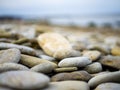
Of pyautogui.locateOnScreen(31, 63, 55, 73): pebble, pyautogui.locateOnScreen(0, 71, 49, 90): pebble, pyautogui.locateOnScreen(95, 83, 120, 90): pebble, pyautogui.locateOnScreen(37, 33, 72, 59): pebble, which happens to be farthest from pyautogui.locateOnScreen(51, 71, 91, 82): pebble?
pyautogui.locateOnScreen(37, 33, 72, 59): pebble

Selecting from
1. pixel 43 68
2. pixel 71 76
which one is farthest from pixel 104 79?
pixel 43 68

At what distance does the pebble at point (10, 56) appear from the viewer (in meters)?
2.56

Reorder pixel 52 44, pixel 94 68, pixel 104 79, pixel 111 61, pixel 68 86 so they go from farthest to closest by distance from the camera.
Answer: pixel 52 44 → pixel 111 61 → pixel 94 68 → pixel 104 79 → pixel 68 86

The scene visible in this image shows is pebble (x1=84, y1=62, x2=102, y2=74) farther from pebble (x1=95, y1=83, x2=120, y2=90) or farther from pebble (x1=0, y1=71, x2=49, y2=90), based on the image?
pebble (x1=0, y1=71, x2=49, y2=90)

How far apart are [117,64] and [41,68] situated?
0.94 meters

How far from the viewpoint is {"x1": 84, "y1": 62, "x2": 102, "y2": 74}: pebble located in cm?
281

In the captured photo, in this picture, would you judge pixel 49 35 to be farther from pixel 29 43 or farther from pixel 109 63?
pixel 109 63

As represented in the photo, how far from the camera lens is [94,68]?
2.84m

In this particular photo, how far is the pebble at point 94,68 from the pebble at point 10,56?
707 mm

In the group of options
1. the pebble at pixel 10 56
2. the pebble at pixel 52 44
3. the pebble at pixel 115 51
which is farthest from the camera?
the pebble at pixel 115 51

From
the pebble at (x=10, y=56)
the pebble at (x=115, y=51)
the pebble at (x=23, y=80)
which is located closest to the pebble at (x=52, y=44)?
the pebble at (x=10, y=56)

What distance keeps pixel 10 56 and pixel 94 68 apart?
86 cm

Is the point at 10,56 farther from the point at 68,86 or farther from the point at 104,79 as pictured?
the point at 104,79

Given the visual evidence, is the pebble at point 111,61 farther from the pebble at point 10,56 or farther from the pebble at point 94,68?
the pebble at point 10,56
